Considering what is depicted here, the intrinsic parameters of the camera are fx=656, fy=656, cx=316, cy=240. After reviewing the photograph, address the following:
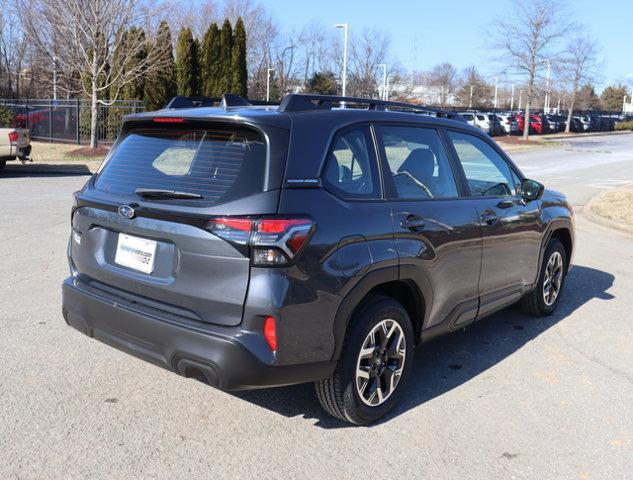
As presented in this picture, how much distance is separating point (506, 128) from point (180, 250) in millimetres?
45887

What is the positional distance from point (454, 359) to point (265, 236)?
2374mm

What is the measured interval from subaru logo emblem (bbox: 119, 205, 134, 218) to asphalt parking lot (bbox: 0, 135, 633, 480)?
1.17 meters

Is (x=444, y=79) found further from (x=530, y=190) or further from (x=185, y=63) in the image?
(x=530, y=190)

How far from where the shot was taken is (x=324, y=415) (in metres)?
3.93

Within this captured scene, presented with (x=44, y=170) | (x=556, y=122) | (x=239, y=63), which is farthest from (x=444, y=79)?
(x=44, y=170)

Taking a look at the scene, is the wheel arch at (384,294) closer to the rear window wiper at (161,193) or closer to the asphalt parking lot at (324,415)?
the asphalt parking lot at (324,415)

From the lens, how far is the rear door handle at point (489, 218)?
461cm

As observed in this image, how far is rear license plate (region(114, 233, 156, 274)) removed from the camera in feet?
11.5

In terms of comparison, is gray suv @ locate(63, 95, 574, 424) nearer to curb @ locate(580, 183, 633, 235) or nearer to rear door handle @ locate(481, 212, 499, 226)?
rear door handle @ locate(481, 212, 499, 226)

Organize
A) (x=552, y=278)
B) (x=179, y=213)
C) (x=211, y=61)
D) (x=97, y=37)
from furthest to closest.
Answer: (x=211, y=61) → (x=97, y=37) → (x=552, y=278) → (x=179, y=213)

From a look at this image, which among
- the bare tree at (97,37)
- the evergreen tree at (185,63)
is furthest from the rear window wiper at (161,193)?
the evergreen tree at (185,63)

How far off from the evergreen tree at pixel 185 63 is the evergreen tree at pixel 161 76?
1.05ft

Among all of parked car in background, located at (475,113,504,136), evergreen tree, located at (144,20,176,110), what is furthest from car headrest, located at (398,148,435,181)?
parked car in background, located at (475,113,504,136)

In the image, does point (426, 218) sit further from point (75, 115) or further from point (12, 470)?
point (75, 115)
